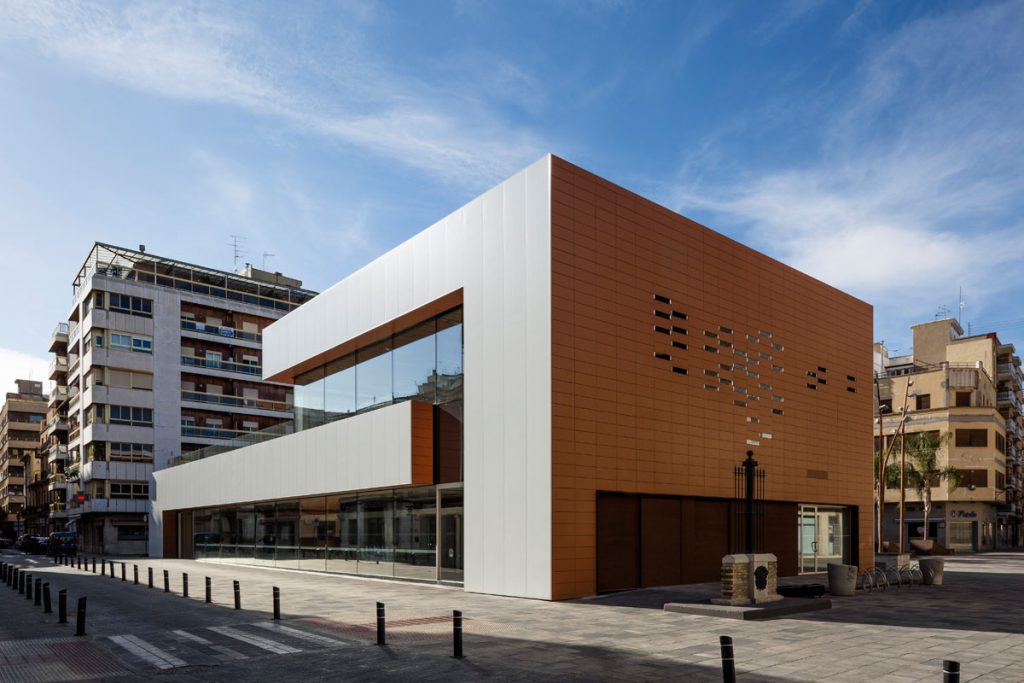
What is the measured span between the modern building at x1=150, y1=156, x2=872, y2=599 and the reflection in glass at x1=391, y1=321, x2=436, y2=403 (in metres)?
0.12

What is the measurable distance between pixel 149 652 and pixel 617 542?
519 inches

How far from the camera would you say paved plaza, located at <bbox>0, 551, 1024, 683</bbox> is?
12516 millimetres

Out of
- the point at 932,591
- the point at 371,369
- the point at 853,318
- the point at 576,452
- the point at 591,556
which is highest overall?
the point at 853,318

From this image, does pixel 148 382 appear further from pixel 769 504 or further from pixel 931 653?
pixel 931 653

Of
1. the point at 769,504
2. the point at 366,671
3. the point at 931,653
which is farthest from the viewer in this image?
the point at 769,504

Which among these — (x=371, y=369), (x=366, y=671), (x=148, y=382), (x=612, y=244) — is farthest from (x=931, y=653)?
(x=148, y=382)

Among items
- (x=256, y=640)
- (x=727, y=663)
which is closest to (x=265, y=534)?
(x=256, y=640)

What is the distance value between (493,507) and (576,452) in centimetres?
313

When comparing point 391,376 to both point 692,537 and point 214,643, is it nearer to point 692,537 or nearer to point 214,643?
point 692,537

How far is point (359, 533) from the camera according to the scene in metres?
31.9

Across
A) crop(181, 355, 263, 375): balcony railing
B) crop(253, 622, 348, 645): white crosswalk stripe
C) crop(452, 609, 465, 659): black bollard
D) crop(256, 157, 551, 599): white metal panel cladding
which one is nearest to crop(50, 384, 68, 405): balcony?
crop(181, 355, 263, 375): balcony railing

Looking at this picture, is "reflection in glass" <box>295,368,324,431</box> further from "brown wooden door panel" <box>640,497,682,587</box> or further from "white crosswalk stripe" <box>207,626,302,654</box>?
"white crosswalk stripe" <box>207,626,302,654</box>

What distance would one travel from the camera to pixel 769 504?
30.4 metres

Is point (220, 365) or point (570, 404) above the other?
point (220, 365)
